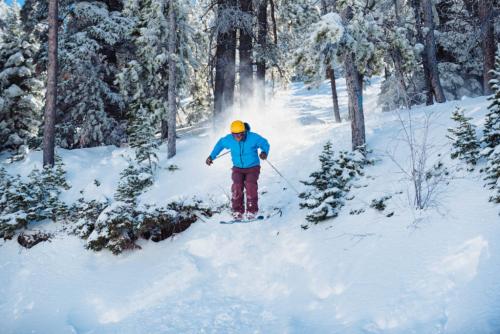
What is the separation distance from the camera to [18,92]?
1853 cm

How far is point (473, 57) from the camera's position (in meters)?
20.4

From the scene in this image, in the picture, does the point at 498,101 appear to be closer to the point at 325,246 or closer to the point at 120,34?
the point at 325,246

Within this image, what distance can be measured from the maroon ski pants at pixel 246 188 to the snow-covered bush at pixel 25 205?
5247 millimetres

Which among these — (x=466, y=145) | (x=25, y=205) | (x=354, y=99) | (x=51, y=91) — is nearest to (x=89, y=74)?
(x=51, y=91)

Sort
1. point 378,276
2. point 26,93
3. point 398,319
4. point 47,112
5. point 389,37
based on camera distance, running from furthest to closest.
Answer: point 26,93 → point 47,112 → point 389,37 → point 378,276 → point 398,319

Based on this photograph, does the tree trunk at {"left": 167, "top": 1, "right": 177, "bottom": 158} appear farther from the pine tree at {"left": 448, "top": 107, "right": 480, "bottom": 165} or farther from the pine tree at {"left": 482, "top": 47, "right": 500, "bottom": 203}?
the pine tree at {"left": 482, "top": 47, "right": 500, "bottom": 203}

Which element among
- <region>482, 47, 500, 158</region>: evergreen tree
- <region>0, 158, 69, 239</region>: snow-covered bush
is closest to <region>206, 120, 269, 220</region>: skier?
<region>482, 47, 500, 158</region>: evergreen tree

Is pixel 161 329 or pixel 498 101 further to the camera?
pixel 498 101

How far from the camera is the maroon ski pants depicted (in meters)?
7.71

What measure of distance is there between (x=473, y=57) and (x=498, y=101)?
17129mm

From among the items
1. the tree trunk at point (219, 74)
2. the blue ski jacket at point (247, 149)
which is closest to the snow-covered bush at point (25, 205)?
the blue ski jacket at point (247, 149)

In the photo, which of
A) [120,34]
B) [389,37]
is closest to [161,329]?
[389,37]

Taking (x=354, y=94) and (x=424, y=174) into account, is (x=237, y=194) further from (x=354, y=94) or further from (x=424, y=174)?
(x=354, y=94)

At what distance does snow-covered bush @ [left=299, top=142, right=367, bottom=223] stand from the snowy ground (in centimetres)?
19
